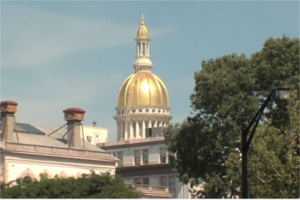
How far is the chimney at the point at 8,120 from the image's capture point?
121312 mm

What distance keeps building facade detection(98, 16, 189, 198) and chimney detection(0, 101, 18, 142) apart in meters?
16.4

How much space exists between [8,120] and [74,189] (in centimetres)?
3123

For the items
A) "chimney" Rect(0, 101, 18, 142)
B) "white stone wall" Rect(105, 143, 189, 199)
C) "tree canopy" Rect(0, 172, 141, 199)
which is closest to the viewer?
"tree canopy" Rect(0, 172, 141, 199)

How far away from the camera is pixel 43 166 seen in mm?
122875

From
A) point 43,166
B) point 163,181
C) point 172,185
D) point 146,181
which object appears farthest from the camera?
point 146,181

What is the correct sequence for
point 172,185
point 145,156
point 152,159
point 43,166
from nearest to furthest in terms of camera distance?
1. point 43,166
2. point 172,185
3. point 152,159
4. point 145,156

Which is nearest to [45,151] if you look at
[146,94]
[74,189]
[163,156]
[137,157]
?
[163,156]

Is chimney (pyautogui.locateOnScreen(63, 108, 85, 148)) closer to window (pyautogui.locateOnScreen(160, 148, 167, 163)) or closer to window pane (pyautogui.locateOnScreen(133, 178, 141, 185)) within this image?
window pane (pyautogui.locateOnScreen(133, 178, 141, 185))

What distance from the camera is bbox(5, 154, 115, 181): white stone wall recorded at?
119m

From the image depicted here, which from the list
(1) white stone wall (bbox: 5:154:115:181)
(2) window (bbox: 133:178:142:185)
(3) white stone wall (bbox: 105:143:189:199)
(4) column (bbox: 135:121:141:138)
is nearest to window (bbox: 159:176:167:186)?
(3) white stone wall (bbox: 105:143:189:199)

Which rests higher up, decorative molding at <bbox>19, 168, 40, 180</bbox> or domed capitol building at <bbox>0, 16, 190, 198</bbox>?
domed capitol building at <bbox>0, 16, 190, 198</bbox>

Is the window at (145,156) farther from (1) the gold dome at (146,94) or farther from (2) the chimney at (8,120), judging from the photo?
(1) the gold dome at (146,94)

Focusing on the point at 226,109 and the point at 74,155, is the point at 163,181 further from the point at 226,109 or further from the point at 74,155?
the point at 226,109

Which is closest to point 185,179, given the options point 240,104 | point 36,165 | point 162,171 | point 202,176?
point 202,176
